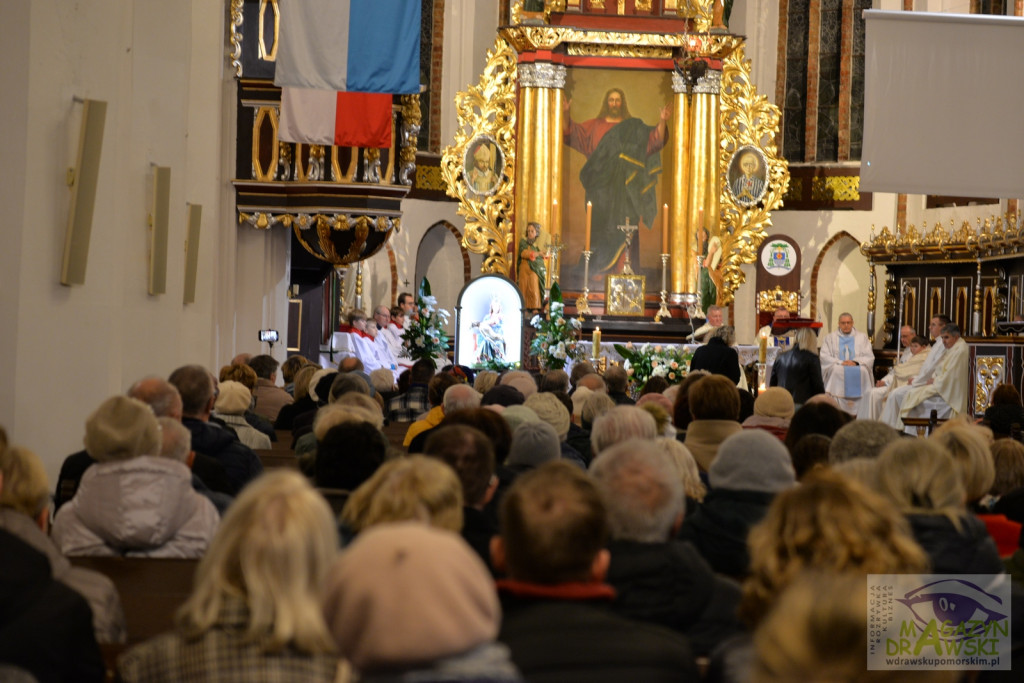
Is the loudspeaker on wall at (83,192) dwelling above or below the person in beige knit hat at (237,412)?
above

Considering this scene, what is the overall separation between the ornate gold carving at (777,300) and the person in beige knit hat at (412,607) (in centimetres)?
1895

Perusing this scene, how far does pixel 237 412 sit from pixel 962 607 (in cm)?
483

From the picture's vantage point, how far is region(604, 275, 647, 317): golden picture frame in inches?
743

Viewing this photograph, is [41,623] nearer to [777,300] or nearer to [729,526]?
[729,526]

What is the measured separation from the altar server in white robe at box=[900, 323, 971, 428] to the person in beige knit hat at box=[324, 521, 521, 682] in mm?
10582

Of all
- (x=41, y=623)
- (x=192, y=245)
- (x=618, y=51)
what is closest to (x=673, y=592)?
(x=41, y=623)

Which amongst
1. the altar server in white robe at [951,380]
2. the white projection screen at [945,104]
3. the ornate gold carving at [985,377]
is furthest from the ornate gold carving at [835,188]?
the white projection screen at [945,104]

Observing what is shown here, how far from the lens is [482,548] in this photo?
4.09 meters

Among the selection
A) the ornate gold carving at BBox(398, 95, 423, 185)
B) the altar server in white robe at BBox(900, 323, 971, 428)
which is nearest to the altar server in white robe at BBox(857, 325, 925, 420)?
the altar server in white robe at BBox(900, 323, 971, 428)

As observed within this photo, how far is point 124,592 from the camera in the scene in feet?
12.5

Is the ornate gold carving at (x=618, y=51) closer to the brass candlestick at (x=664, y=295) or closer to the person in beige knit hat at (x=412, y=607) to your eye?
the brass candlestick at (x=664, y=295)

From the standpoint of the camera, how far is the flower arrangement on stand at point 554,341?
1529cm

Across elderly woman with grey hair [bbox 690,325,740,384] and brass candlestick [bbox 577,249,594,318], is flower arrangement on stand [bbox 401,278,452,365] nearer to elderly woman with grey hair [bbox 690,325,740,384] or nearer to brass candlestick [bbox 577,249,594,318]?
brass candlestick [bbox 577,249,594,318]

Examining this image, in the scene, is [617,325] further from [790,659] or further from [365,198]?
[790,659]
